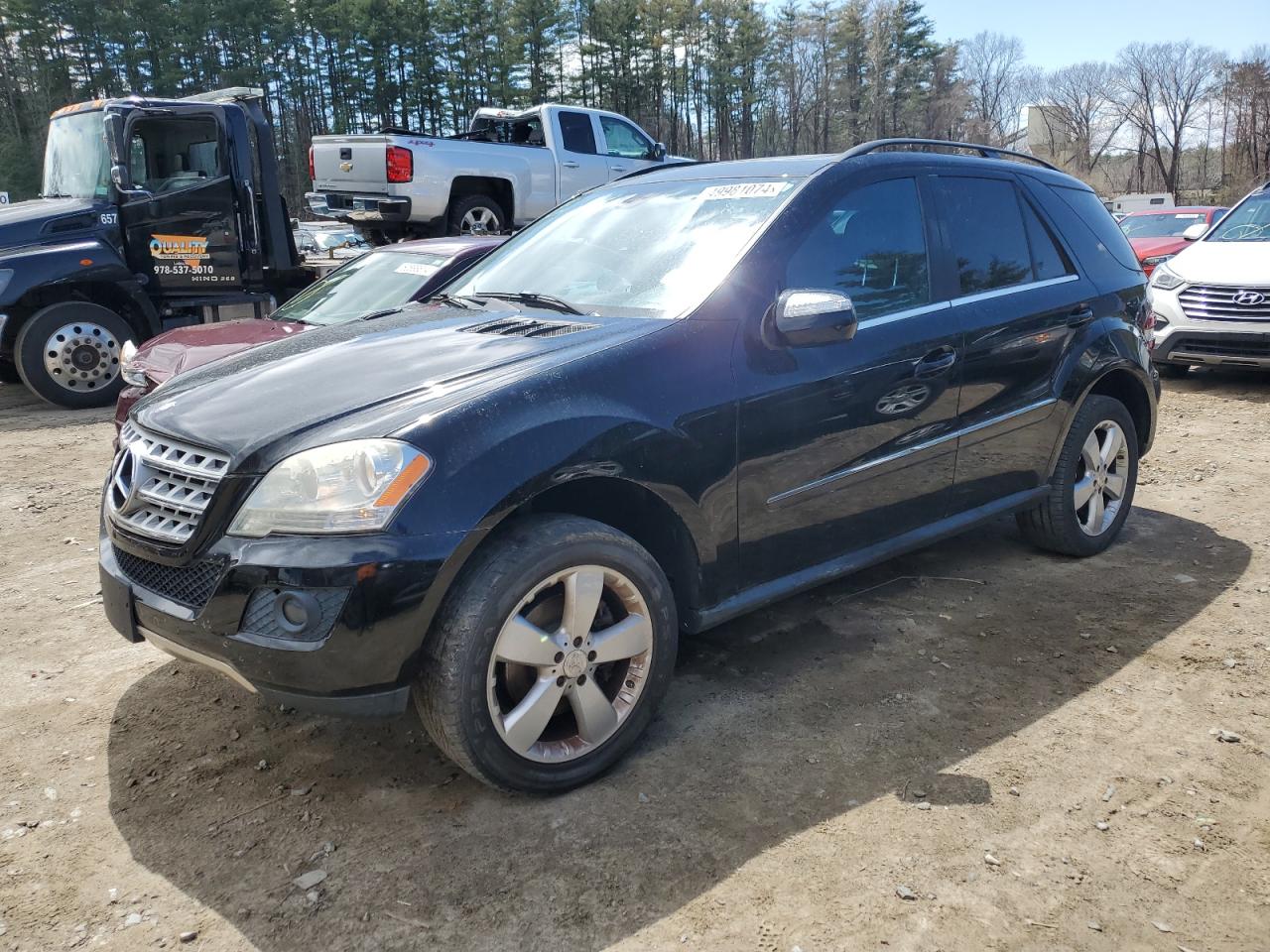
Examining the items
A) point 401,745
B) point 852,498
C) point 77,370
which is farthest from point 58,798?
point 77,370

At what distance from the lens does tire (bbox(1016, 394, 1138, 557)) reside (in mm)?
4355

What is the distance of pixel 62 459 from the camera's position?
7.16 m

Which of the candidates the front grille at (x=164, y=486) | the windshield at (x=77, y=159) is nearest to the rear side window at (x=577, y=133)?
the windshield at (x=77, y=159)

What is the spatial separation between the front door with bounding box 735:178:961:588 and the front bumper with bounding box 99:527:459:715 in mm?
1144

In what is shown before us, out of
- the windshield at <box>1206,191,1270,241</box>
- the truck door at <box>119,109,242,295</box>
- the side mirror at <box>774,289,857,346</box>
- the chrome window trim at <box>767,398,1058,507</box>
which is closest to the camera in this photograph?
the side mirror at <box>774,289,857,346</box>

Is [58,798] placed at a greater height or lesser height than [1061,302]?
lesser

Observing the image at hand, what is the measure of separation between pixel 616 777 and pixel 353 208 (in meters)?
11.0

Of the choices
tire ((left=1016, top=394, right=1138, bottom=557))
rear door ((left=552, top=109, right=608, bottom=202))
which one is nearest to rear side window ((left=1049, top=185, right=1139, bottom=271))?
tire ((left=1016, top=394, right=1138, bottom=557))

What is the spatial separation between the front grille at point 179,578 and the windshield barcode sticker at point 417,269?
4.02 metres

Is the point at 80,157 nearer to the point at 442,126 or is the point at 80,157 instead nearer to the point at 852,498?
the point at 852,498

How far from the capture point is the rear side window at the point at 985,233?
3848mm

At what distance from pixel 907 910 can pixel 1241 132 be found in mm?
60815

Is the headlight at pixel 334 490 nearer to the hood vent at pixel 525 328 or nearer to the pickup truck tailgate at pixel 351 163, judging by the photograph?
the hood vent at pixel 525 328

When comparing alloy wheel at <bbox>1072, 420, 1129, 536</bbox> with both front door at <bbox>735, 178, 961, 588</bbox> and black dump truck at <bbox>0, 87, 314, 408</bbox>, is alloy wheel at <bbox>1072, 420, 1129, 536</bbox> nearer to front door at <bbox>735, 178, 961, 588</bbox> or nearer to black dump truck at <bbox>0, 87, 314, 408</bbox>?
front door at <bbox>735, 178, 961, 588</bbox>
